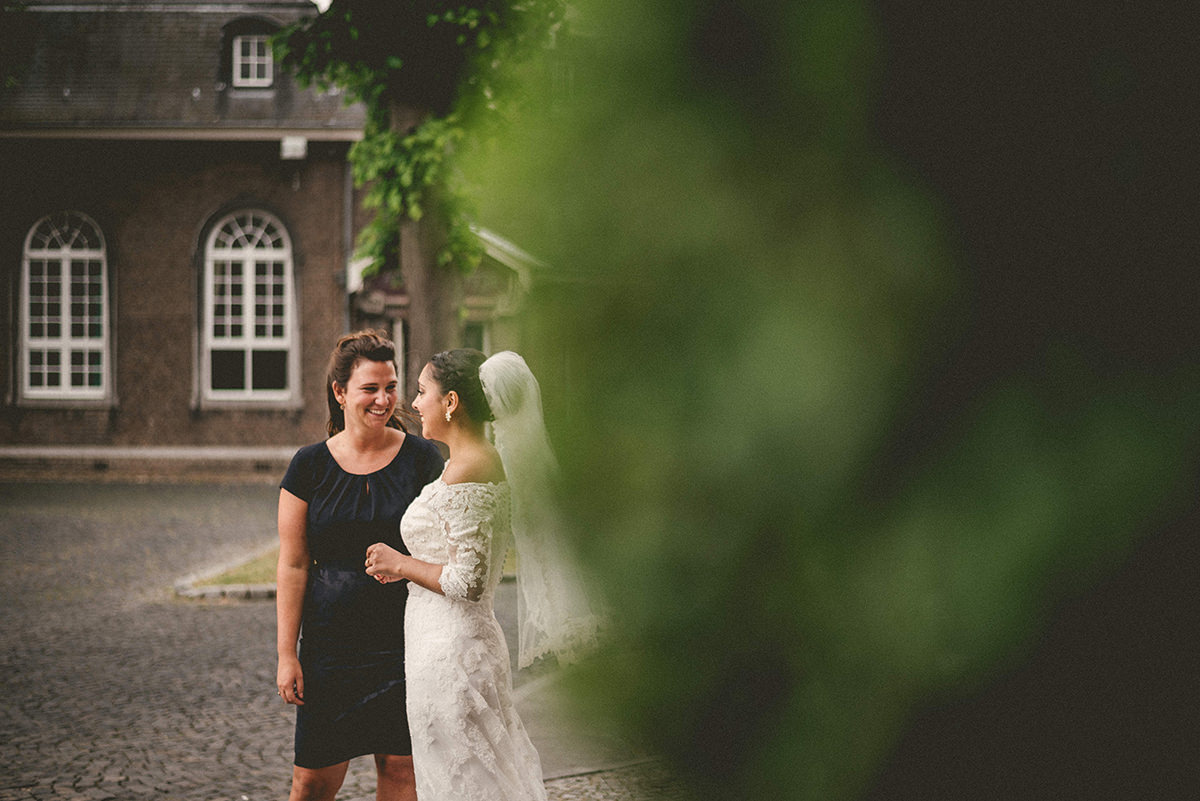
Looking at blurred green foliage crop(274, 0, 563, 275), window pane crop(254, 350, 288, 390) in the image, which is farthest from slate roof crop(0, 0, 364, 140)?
blurred green foliage crop(274, 0, 563, 275)

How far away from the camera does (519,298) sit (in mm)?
703

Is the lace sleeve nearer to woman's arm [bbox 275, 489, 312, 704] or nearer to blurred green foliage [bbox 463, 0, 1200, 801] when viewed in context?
woman's arm [bbox 275, 489, 312, 704]

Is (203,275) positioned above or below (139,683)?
above

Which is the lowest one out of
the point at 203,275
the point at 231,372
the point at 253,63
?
the point at 231,372

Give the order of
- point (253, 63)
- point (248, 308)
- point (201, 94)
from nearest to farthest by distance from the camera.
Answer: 1. point (201, 94)
2. point (253, 63)
3. point (248, 308)

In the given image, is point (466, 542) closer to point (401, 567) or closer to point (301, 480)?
point (401, 567)

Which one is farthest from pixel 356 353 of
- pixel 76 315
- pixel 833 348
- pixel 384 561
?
pixel 76 315

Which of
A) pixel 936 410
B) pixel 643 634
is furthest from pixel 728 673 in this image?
pixel 936 410

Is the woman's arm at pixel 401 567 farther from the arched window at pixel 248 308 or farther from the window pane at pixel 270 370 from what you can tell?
the window pane at pixel 270 370

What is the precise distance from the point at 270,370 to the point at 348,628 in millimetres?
18613

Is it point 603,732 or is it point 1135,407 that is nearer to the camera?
point 1135,407

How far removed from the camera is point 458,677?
2.96 m

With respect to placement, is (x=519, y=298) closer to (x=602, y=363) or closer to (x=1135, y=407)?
(x=602, y=363)

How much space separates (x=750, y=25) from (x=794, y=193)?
10cm
